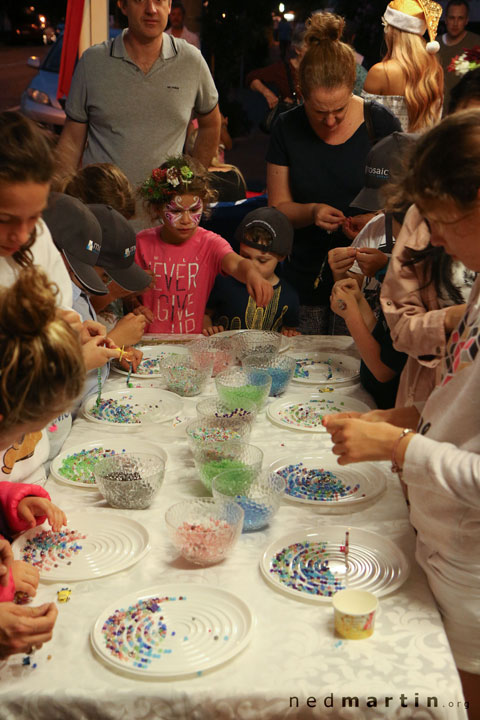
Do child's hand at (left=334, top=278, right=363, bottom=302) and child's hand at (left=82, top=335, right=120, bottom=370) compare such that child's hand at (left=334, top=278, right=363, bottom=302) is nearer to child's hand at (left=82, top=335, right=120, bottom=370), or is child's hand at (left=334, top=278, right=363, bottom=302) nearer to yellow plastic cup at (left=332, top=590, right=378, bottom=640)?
child's hand at (left=82, top=335, right=120, bottom=370)

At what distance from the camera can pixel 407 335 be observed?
204cm

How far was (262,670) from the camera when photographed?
4.03 ft

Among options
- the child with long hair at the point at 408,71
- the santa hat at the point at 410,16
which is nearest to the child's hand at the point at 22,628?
the child with long hair at the point at 408,71

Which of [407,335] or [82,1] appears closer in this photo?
[407,335]

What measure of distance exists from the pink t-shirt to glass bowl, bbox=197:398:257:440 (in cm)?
106

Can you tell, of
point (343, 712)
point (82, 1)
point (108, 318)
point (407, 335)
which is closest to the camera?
point (343, 712)

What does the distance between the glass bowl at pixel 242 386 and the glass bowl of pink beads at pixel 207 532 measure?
66cm

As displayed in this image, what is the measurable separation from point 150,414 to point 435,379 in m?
0.85

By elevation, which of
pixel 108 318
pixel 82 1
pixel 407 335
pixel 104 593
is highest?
pixel 82 1

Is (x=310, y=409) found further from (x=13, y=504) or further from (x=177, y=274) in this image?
(x=177, y=274)

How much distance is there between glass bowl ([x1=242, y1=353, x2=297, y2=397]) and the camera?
2.43m

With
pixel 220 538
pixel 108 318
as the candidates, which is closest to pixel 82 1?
pixel 108 318

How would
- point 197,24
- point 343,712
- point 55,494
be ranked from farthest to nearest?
point 197,24 < point 55,494 < point 343,712

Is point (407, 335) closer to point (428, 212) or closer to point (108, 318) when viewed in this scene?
point (428, 212)
